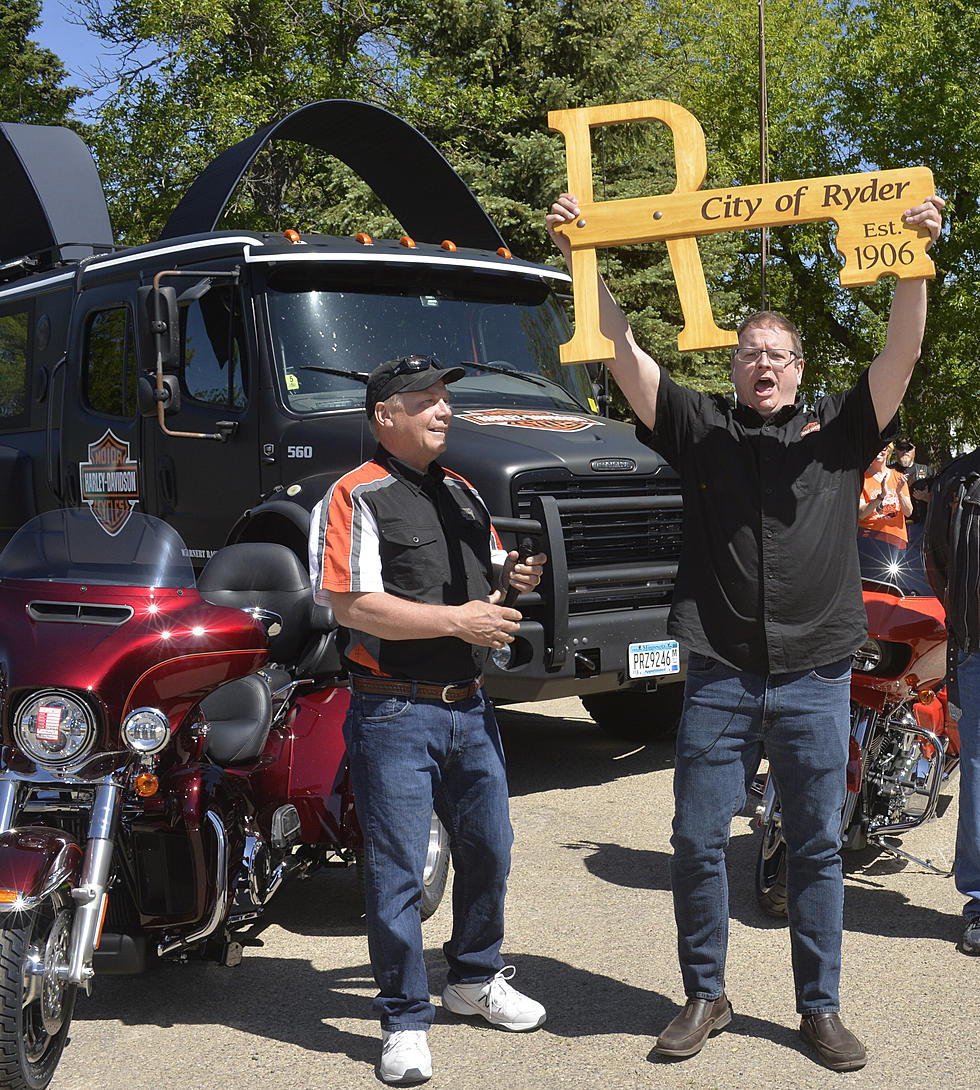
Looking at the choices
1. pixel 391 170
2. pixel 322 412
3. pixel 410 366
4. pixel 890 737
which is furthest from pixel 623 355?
pixel 391 170

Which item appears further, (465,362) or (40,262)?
(40,262)

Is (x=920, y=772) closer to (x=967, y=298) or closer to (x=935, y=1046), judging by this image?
(x=935, y=1046)

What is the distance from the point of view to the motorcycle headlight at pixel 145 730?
3.46m

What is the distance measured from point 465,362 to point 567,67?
15.9 m

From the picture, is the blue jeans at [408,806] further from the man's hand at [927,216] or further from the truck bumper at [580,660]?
the truck bumper at [580,660]

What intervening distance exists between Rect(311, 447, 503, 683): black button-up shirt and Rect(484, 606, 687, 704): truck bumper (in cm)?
202

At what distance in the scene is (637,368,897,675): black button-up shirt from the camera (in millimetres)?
3461

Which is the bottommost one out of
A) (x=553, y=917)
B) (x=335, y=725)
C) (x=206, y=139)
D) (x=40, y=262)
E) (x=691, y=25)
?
(x=553, y=917)

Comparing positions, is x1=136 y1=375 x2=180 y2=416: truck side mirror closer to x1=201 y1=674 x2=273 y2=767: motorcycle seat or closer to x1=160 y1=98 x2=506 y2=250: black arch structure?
x1=160 y1=98 x2=506 y2=250: black arch structure

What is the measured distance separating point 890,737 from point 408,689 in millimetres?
2172

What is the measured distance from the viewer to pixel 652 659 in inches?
241

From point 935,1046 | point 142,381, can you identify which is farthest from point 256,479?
point 935,1046

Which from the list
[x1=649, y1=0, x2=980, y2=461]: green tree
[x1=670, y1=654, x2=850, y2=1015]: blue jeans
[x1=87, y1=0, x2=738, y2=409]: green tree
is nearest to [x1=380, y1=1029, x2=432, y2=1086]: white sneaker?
[x1=670, y1=654, x2=850, y2=1015]: blue jeans

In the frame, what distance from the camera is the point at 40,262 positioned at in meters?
9.24
